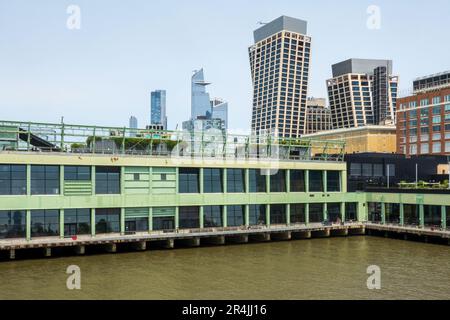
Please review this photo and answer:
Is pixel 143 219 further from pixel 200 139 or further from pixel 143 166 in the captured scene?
pixel 200 139

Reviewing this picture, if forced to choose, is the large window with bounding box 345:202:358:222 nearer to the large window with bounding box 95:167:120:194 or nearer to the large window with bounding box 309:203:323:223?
the large window with bounding box 309:203:323:223

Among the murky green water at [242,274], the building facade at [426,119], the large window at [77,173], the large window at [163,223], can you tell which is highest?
the building facade at [426,119]

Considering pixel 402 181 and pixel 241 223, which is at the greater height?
pixel 402 181

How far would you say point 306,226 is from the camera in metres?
72.1

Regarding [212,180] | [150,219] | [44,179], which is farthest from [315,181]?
[44,179]

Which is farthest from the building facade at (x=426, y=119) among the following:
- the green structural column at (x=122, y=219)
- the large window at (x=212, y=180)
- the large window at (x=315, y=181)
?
the green structural column at (x=122, y=219)

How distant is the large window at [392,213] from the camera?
73.2m

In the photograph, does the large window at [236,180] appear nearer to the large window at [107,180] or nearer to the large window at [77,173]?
the large window at [107,180]

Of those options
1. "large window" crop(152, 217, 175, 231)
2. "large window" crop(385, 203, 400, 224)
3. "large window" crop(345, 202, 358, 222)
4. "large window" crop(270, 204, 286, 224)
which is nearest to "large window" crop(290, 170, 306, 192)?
"large window" crop(270, 204, 286, 224)

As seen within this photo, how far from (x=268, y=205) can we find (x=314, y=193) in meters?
8.82

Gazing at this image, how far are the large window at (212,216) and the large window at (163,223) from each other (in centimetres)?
487

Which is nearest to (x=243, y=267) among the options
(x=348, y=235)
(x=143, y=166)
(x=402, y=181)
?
(x=143, y=166)

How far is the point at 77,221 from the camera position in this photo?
189ft

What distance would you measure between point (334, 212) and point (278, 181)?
12.3 m
